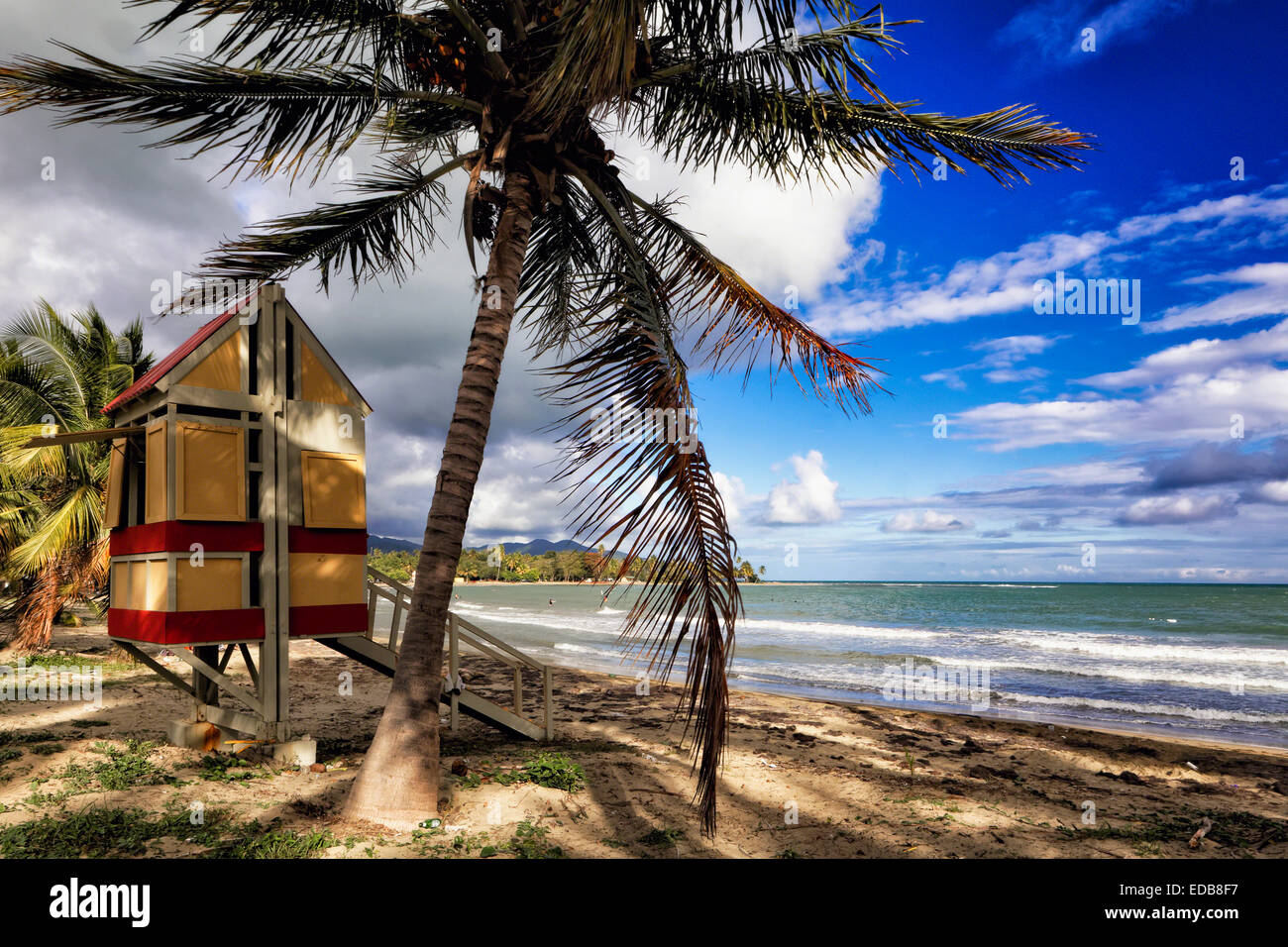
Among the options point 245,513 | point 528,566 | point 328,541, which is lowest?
point 528,566

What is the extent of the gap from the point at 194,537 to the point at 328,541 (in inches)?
59.7

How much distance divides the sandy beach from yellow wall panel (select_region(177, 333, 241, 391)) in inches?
178

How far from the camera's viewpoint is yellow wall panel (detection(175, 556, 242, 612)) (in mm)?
8125

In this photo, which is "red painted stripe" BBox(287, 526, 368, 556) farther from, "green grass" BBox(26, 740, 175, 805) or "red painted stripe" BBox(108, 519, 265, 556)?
"green grass" BBox(26, 740, 175, 805)

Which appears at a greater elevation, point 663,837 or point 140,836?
point 140,836

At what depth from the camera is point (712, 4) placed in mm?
5082

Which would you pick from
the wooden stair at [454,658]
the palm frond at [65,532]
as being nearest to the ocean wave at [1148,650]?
the wooden stair at [454,658]

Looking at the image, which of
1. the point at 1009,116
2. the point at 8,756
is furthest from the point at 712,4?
the point at 8,756

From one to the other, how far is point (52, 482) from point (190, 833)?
15646mm

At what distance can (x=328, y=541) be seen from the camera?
9.31 meters

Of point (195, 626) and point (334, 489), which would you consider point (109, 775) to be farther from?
point (334, 489)

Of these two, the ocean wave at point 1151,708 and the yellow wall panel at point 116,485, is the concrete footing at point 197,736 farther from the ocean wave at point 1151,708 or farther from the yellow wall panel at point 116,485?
the ocean wave at point 1151,708

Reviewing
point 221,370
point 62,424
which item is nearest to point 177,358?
point 221,370
